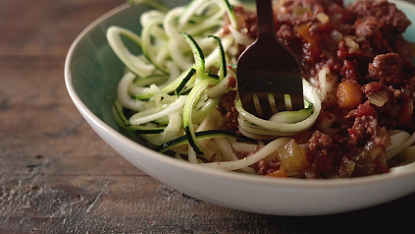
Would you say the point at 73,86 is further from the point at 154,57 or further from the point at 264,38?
the point at 264,38

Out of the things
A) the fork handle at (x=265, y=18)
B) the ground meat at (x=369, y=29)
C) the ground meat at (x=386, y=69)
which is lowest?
the ground meat at (x=386, y=69)

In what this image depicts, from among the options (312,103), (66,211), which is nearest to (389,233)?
(312,103)

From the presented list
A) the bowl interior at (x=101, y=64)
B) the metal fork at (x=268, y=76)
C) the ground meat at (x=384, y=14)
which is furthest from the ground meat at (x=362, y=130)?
the bowl interior at (x=101, y=64)

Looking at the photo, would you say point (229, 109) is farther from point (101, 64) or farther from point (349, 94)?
point (101, 64)

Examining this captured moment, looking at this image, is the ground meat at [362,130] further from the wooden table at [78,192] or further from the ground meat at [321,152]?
the wooden table at [78,192]

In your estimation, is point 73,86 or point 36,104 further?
point 36,104
